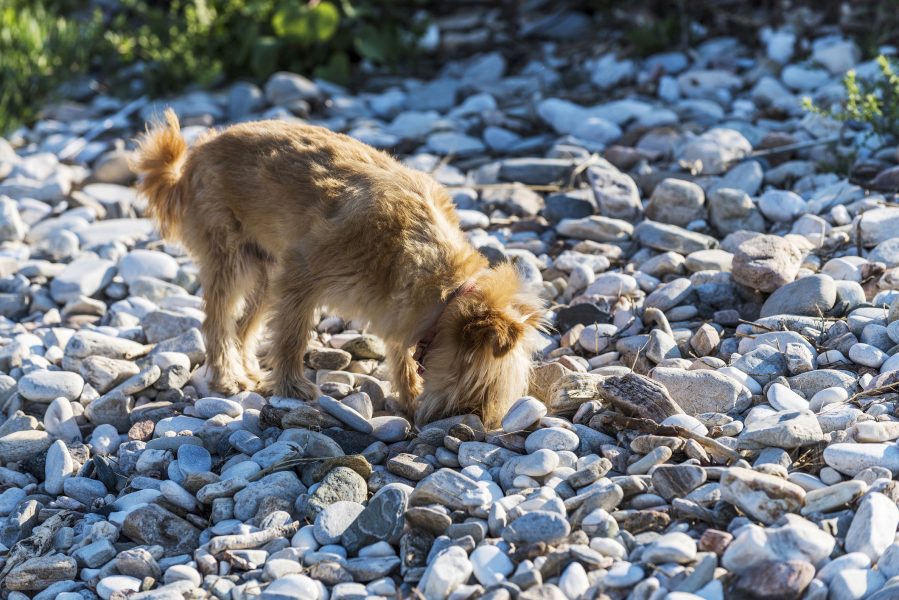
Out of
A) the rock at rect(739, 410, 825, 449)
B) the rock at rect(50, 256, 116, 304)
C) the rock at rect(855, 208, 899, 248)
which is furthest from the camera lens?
the rock at rect(50, 256, 116, 304)

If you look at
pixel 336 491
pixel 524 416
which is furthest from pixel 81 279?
pixel 524 416

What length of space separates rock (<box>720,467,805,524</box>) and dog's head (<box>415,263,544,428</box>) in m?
1.21

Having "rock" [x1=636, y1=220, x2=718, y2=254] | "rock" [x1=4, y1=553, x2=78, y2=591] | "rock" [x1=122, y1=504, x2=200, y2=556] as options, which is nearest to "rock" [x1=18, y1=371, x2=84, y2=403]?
"rock" [x1=122, y1=504, x2=200, y2=556]

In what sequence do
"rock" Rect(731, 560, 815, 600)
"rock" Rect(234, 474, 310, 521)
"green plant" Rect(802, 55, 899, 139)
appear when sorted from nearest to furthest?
"rock" Rect(731, 560, 815, 600)
"rock" Rect(234, 474, 310, 521)
"green plant" Rect(802, 55, 899, 139)

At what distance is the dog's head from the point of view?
4.75 meters

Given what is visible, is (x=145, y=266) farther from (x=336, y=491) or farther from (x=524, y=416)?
(x=524, y=416)

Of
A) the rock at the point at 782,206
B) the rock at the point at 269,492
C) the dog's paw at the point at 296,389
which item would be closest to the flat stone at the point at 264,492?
the rock at the point at 269,492

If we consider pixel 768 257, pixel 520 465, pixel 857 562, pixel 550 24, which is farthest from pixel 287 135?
pixel 550 24

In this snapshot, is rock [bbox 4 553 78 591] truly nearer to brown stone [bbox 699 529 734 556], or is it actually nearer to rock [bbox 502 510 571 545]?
rock [bbox 502 510 571 545]

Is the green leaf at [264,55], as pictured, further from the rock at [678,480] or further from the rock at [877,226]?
the rock at [678,480]

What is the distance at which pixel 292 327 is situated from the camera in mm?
5426

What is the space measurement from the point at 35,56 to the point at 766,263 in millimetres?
7580

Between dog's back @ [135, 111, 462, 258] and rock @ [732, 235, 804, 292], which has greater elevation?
dog's back @ [135, 111, 462, 258]

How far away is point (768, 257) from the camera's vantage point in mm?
5938
